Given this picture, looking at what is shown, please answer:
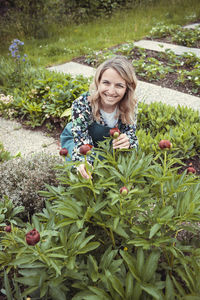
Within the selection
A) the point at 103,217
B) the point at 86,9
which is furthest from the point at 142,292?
the point at 86,9

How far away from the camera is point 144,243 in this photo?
129cm

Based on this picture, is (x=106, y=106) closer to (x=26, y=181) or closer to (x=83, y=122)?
(x=83, y=122)

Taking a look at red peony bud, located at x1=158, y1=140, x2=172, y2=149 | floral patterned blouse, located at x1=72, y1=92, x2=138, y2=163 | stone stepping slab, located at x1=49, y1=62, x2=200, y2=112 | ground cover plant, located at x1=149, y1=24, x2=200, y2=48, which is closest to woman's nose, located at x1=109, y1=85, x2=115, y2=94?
floral patterned blouse, located at x1=72, y1=92, x2=138, y2=163

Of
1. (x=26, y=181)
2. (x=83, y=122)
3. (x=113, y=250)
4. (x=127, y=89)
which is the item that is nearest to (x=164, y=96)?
(x=127, y=89)

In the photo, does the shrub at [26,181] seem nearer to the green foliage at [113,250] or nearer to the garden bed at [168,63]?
the green foliage at [113,250]

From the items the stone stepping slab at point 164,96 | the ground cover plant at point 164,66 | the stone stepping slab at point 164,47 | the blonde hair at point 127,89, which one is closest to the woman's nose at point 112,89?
the blonde hair at point 127,89

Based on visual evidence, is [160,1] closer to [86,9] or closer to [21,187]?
[86,9]

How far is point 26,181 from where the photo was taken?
2350 millimetres

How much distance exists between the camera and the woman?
216 centimetres

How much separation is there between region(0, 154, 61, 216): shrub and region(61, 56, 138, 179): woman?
31 cm

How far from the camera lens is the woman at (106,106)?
2156mm

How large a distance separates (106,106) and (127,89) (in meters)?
0.24

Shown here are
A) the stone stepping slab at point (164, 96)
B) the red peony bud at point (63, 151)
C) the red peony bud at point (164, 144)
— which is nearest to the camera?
the red peony bud at point (164, 144)

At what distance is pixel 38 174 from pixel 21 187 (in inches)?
7.2
